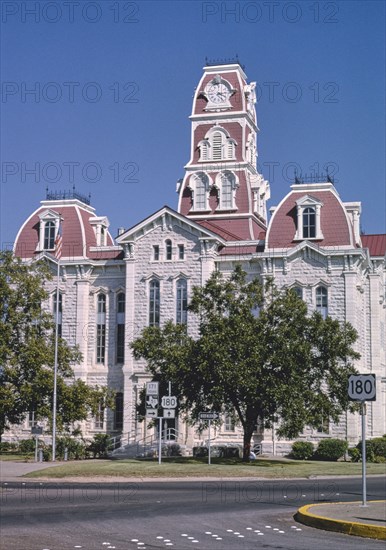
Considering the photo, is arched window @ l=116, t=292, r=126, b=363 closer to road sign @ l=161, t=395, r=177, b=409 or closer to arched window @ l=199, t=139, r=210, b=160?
arched window @ l=199, t=139, r=210, b=160

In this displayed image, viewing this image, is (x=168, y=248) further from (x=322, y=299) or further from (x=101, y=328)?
(x=322, y=299)

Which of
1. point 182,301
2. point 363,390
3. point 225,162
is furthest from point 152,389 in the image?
point 225,162

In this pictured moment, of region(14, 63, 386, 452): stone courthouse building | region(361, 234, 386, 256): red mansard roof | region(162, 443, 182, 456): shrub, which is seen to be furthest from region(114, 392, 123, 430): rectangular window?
region(361, 234, 386, 256): red mansard roof

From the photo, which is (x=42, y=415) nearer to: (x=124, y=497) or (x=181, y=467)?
(x=181, y=467)

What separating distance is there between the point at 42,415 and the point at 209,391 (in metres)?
10.2

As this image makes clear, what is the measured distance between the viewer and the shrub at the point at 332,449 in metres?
48.2

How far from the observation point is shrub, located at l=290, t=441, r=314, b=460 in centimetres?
4867

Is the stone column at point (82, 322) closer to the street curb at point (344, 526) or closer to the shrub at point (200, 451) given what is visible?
the shrub at point (200, 451)

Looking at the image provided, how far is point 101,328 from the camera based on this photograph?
5603 centimetres

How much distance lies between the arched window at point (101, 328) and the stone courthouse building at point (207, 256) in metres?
0.06

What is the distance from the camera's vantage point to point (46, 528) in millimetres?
16484

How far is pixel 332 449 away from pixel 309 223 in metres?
13.4

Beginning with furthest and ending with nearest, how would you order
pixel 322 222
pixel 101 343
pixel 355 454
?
pixel 101 343, pixel 322 222, pixel 355 454

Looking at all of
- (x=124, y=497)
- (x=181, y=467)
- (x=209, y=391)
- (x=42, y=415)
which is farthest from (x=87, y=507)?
(x=42, y=415)
